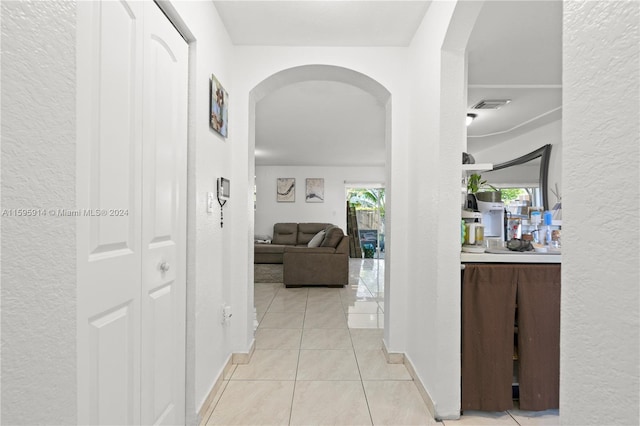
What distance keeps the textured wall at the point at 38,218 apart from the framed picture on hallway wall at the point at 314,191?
27.0 feet

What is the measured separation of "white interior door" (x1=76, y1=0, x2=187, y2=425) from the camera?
1029 millimetres

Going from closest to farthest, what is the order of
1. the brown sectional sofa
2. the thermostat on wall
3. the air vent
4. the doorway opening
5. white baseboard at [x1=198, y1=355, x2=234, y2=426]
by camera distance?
white baseboard at [x1=198, y1=355, x2=234, y2=426] → the thermostat on wall → the air vent → the brown sectional sofa → the doorway opening

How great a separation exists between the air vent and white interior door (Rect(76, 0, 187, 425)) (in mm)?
3686

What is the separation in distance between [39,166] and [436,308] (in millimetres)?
1863

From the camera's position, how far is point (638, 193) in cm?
66

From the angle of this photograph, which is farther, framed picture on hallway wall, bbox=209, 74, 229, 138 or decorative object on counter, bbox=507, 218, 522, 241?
decorative object on counter, bbox=507, 218, 522, 241

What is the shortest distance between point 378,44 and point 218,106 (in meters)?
1.31

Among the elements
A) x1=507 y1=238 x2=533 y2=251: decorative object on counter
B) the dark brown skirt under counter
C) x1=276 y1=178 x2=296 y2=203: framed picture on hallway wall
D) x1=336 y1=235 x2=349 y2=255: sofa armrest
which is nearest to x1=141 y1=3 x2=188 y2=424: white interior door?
the dark brown skirt under counter

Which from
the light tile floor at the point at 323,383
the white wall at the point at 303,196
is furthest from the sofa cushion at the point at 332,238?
the white wall at the point at 303,196

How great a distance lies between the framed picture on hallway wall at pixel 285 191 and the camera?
9.09 meters

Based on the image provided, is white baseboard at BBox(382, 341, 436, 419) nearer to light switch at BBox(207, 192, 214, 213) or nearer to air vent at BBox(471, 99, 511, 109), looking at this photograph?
light switch at BBox(207, 192, 214, 213)

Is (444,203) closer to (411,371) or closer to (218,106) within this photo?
(411,371)

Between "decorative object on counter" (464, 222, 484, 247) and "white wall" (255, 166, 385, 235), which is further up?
"white wall" (255, 166, 385, 235)

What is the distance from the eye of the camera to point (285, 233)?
330 inches
